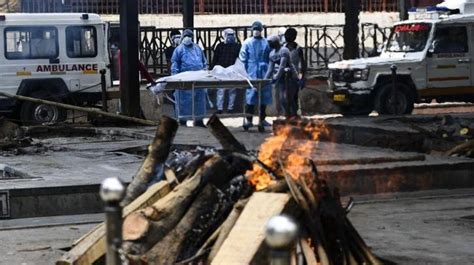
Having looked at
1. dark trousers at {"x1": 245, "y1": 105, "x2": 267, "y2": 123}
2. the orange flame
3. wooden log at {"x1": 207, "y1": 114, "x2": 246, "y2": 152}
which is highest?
wooden log at {"x1": 207, "y1": 114, "x2": 246, "y2": 152}

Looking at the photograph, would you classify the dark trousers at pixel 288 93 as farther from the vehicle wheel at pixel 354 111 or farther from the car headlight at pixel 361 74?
the car headlight at pixel 361 74

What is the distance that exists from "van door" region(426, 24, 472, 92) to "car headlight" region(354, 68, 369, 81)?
4.01 ft

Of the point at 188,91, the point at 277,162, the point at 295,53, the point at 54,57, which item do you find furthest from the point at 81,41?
the point at 277,162

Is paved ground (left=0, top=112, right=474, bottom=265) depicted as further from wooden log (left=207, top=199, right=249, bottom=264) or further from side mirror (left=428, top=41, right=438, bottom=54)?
side mirror (left=428, top=41, right=438, bottom=54)

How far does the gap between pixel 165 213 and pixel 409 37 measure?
1837cm

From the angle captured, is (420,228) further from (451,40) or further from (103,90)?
(451,40)

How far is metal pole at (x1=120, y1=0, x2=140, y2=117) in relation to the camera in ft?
68.4

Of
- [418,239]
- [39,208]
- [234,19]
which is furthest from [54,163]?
[234,19]

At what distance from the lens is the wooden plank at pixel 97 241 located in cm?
856

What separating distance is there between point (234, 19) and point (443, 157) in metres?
22.3

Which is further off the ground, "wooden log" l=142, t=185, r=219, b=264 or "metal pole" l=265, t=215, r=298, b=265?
"metal pole" l=265, t=215, r=298, b=265

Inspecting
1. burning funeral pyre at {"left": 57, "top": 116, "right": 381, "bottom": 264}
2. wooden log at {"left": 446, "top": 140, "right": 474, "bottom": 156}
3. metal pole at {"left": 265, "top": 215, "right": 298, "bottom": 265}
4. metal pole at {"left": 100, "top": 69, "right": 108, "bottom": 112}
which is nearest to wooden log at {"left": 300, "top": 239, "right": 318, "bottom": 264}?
burning funeral pyre at {"left": 57, "top": 116, "right": 381, "bottom": 264}

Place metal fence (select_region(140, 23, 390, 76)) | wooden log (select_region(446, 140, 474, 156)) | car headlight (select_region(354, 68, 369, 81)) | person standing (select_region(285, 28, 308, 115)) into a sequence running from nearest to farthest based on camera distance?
1. wooden log (select_region(446, 140, 474, 156))
2. person standing (select_region(285, 28, 308, 115))
3. car headlight (select_region(354, 68, 369, 81))
4. metal fence (select_region(140, 23, 390, 76))

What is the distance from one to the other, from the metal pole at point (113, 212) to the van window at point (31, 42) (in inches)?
774
